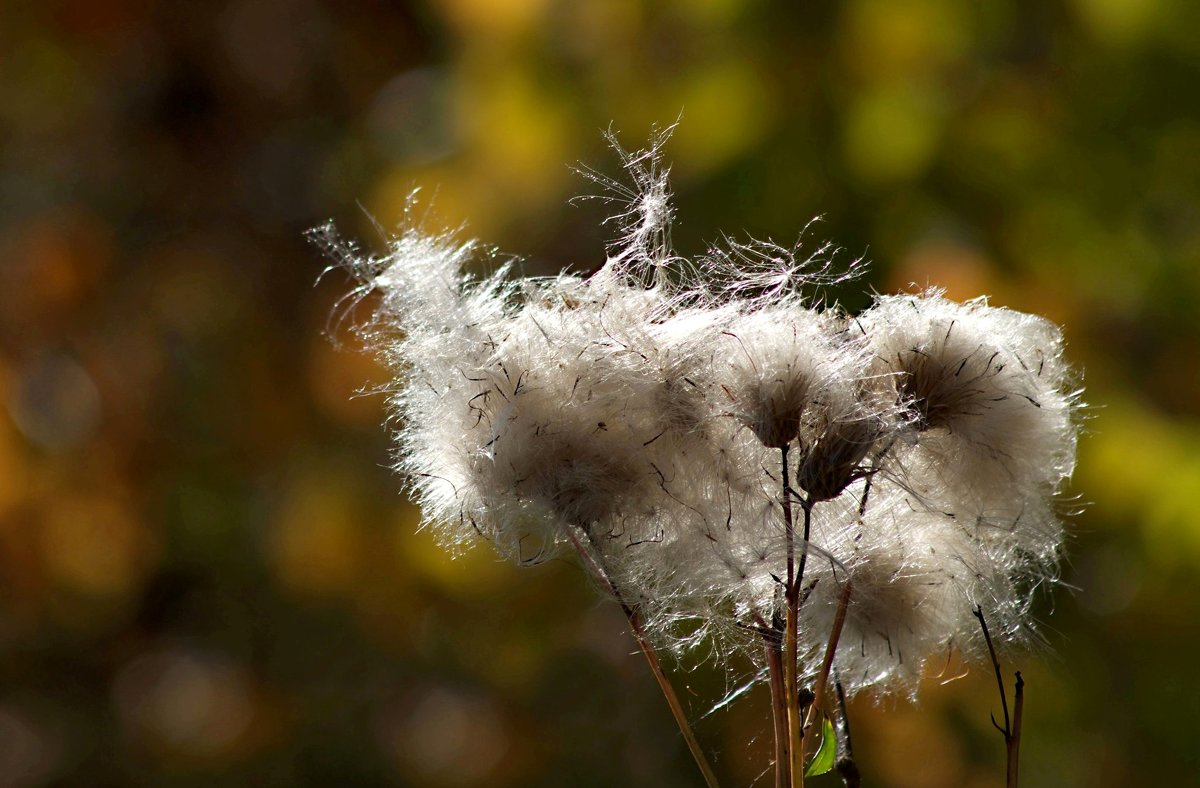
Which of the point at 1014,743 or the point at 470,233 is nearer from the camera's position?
the point at 1014,743

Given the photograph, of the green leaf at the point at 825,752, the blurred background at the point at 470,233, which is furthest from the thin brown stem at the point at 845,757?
the blurred background at the point at 470,233

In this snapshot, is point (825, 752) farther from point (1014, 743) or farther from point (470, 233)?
point (470, 233)

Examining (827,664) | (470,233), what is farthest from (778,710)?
(470,233)

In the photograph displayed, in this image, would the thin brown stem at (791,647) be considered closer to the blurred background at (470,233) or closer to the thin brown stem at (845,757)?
the thin brown stem at (845,757)

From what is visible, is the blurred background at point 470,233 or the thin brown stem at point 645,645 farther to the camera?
the blurred background at point 470,233

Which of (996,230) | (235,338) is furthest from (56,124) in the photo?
(996,230)

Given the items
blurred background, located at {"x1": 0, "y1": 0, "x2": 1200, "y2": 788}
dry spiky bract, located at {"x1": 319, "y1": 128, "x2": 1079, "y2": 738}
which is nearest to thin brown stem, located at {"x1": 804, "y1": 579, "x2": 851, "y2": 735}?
dry spiky bract, located at {"x1": 319, "y1": 128, "x2": 1079, "y2": 738}

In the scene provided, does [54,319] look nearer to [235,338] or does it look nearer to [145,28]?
[235,338]
